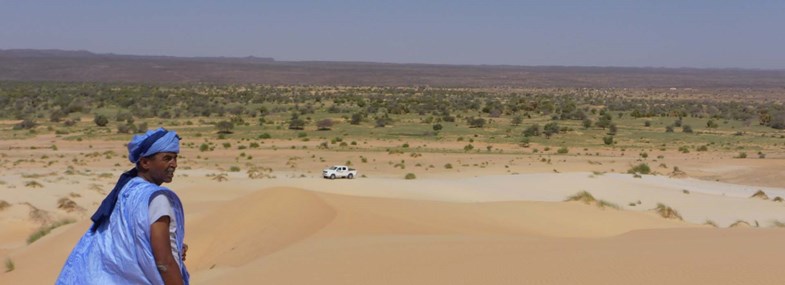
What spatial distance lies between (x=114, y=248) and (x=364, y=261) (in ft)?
19.4

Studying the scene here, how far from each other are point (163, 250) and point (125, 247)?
0.72ft

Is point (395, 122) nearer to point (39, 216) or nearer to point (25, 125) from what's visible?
point (25, 125)

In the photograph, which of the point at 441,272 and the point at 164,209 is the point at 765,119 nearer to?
the point at 441,272

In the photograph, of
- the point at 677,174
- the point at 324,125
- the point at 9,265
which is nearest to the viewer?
the point at 9,265

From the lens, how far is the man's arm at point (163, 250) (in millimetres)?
4324

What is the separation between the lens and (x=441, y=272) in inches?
371

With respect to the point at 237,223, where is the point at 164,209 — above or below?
above

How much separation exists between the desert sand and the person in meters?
4.73

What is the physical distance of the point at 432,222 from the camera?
1600 cm

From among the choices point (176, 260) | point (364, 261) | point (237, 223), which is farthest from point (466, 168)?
point (176, 260)

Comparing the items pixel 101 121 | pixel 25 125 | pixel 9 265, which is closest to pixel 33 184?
pixel 9 265

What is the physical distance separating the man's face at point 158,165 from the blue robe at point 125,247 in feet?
0.26

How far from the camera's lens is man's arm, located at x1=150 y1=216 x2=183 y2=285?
4324 millimetres

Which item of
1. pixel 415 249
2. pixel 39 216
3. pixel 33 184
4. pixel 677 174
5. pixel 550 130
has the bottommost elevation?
pixel 550 130
